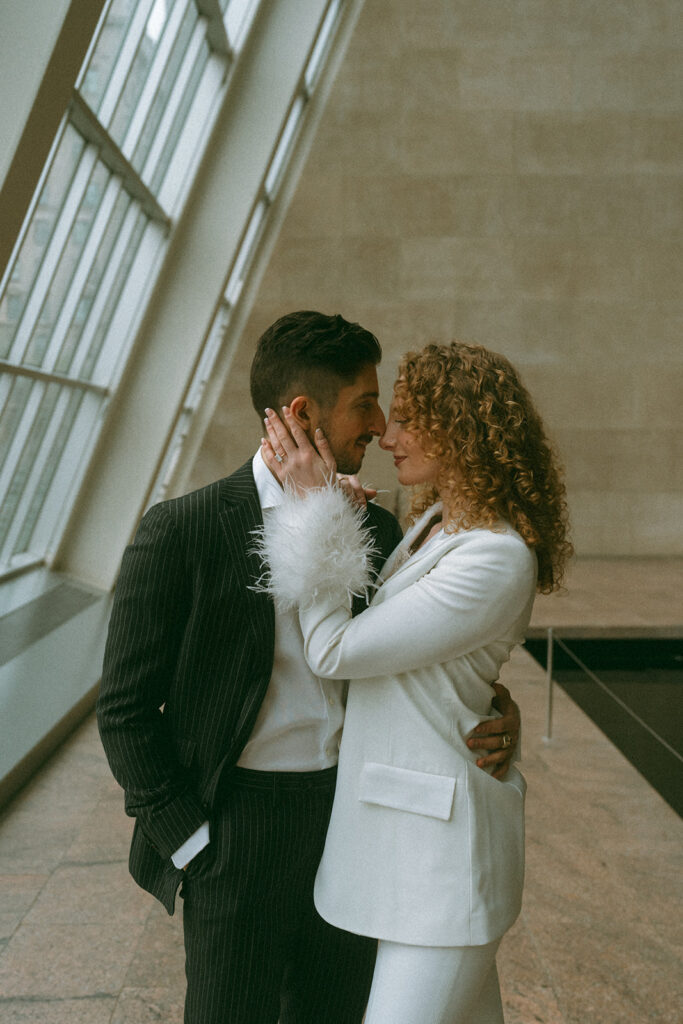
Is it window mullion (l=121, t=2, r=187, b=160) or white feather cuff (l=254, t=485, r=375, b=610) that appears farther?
window mullion (l=121, t=2, r=187, b=160)

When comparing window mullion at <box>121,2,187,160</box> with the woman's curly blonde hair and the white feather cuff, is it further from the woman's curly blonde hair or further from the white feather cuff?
the white feather cuff

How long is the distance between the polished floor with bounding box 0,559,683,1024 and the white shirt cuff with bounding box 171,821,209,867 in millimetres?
2035

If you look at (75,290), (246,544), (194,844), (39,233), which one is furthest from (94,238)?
(194,844)

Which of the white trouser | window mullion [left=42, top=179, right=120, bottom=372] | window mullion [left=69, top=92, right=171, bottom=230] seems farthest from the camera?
window mullion [left=42, top=179, right=120, bottom=372]

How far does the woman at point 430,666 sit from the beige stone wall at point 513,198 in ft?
58.3

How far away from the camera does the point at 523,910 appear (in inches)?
182

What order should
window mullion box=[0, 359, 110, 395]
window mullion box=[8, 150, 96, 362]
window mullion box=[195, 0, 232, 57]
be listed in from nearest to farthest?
window mullion box=[0, 359, 110, 395], window mullion box=[8, 150, 96, 362], window mullion box=[195, 0, 232, 57]

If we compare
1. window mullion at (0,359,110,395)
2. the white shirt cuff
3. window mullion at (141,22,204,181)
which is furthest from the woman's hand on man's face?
window mullion at (141,22,204,181)

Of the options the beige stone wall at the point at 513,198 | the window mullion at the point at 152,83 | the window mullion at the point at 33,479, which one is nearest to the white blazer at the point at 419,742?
the window mullion at the point at 152,83

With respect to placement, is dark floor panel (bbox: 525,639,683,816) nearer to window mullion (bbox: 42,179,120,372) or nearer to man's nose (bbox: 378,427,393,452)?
man's nose (bbox: 378,427,393,452)

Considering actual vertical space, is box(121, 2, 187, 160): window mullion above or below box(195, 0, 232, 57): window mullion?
below

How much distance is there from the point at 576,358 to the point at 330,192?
650 centimetres

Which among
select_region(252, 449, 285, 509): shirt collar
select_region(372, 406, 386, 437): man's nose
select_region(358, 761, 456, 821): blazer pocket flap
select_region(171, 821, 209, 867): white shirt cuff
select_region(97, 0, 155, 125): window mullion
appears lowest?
select_region(171, 821, 209, 867): white shirt cuff

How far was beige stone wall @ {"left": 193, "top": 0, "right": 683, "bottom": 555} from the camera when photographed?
1988 centimetres
